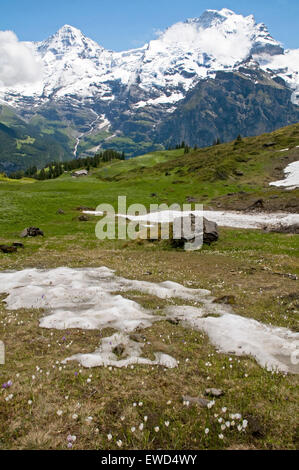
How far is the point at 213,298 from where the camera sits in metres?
16.2

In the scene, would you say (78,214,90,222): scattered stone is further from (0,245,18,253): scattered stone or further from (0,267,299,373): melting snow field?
(0,267,299,373): melting snow field

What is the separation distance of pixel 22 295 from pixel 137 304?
6.80m

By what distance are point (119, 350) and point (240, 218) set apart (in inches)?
1730

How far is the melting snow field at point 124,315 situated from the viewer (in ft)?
32.2

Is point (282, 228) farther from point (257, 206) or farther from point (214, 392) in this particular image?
point (214, 392)

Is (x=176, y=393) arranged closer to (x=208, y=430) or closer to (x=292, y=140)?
(x=208, y=430)

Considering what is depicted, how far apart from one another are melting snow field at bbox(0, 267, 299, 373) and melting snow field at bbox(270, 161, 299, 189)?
222ft

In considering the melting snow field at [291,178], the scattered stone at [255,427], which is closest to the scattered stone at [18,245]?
the scattered stone at [255,427]

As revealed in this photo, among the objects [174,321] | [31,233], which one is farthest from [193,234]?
[31,233]

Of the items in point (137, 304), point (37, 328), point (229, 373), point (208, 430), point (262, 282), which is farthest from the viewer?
point (262, 282)

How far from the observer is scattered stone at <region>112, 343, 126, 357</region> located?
32.3ft

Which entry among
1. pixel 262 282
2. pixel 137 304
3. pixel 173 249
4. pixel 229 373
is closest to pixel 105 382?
pixel 229 373

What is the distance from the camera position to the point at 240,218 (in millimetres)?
49594

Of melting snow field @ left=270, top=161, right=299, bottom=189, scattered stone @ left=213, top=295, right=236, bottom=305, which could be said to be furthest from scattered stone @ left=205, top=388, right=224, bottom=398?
melting snow field @ left=270, top=161, right=299, bottom=189
